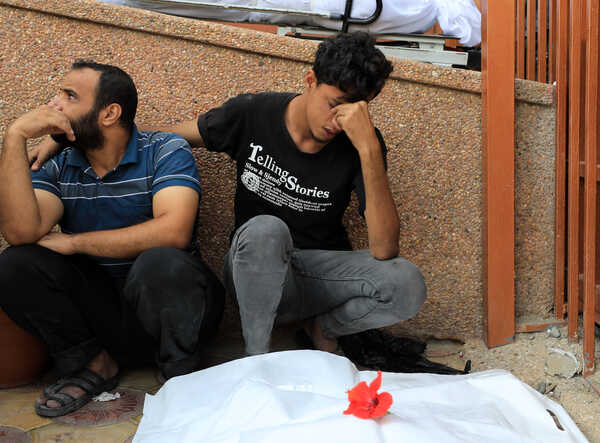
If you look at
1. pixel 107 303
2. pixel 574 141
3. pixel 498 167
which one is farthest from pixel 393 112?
pixel 107 303

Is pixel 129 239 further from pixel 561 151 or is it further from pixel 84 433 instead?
pixel 561 151

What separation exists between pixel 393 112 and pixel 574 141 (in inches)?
30.7

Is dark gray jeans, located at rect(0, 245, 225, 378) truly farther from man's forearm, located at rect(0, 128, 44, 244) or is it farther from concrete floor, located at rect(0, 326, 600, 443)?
concrete floor, located at rect(0, 326, 600, 443)

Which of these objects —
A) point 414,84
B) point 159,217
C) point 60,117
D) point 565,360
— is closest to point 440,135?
point 414,84

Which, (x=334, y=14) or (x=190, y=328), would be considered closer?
(x=190, y=328)

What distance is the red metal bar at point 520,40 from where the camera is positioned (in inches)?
118

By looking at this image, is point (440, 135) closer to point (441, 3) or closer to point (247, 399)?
point (441, 3)

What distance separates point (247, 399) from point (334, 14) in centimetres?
210

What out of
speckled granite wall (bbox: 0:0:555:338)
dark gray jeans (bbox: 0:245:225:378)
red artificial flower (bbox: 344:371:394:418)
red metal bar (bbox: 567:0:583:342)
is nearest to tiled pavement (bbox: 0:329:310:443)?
dark gray jeans (bbox: 0:245:225:378)

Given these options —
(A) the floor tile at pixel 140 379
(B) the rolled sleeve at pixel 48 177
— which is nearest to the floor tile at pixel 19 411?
(A) the floor tile at pixel 140 379

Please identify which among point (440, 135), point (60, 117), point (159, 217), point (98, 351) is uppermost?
point (60, 117)

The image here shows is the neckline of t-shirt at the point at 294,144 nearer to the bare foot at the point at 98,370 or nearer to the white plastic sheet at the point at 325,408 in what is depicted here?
the white plastic sheet at the point at 325,408

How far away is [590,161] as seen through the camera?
233cm

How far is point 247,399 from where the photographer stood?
162cm
